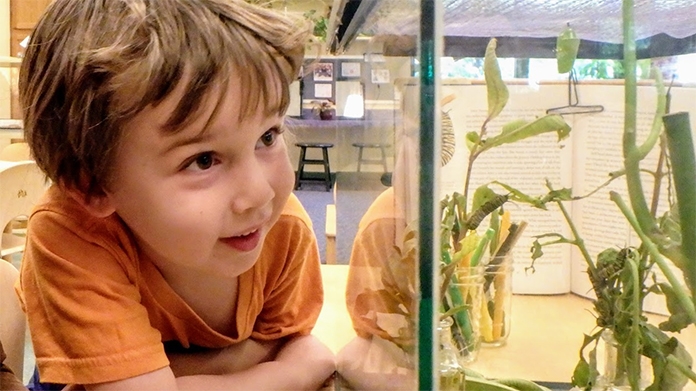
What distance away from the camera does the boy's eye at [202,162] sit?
1.39 ft

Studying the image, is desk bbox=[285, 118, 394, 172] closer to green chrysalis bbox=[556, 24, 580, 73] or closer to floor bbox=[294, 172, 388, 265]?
floor bbox=[294, 172, 388, 265]

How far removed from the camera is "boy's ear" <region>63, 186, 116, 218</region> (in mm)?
491

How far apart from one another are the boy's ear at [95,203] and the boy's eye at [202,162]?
0.10 meters

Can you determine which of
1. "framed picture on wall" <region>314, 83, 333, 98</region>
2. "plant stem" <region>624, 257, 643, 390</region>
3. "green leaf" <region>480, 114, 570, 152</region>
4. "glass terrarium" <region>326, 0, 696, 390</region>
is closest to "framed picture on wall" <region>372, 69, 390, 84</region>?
"glass terrarium" <region>326, 0, 696, 390</region>

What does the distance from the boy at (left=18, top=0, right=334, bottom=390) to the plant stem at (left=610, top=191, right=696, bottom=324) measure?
0.24 m

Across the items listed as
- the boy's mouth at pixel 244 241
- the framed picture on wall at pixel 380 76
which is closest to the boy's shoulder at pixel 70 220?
the boy's mouth at pixel 244 241

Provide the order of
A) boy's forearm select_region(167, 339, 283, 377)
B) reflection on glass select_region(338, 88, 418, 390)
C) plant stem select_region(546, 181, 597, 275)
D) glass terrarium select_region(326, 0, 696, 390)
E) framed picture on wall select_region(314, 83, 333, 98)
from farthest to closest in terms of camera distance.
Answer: framed picture on wall select_region(314, 83, 333, 98), boy's forearm select_region(167, 339, 283, 377), plant stem select_region(546, 181, 597, 275), glass terrarium select_region(326, 0, 696, 390), reflection on glass select_region(338, 88, 418, 390)

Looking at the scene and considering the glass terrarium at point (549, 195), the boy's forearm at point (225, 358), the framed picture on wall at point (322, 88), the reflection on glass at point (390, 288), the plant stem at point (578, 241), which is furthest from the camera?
the framed picture on wall at point (322, 88)

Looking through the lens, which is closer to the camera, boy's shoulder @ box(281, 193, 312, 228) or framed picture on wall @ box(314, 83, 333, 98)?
boy's shoulder @ box(281, 193, 312, 228)

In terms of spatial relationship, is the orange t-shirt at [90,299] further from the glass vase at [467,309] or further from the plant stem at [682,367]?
the plant stem at [682,367]

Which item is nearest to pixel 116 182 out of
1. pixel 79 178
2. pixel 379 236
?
pixel 79 178

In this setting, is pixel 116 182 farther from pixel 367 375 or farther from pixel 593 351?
pixel 593 351

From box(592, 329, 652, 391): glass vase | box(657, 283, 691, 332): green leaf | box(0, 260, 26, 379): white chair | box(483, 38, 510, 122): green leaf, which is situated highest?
box(483, 38, 510, 122): green leaf

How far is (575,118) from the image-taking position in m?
0.53
